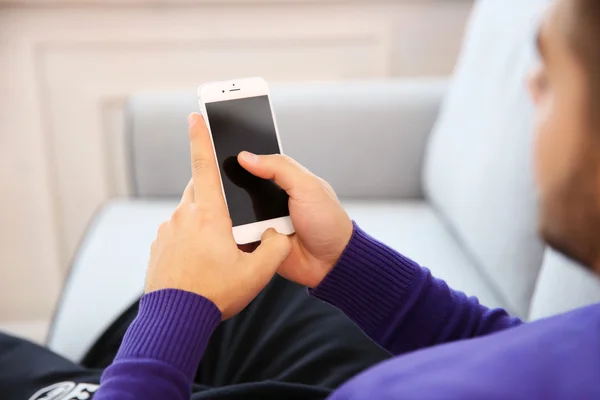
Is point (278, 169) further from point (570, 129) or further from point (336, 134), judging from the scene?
point (336, 134)

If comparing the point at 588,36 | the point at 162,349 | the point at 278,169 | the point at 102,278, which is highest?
the point at 588,36

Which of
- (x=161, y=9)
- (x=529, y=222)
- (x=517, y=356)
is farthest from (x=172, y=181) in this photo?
(x=517, y=356)

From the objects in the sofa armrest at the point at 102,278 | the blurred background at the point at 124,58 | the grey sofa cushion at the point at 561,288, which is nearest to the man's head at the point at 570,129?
the grey sofa cushion at the point at 561,288

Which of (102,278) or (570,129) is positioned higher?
(570,129)

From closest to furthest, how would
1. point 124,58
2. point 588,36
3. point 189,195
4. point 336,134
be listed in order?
1. point 588,36
2. point 189,195
3. point 336,134
4. point 124,58

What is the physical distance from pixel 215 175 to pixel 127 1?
0.98 metres

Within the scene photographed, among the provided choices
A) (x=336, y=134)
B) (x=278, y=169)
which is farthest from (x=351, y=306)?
(x=336, y=134)

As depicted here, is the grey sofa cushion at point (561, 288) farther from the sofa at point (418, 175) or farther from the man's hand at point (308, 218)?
the man's hand at point (308, 218)

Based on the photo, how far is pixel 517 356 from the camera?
0.35m

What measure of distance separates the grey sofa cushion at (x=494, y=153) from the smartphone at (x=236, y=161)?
1.04ft

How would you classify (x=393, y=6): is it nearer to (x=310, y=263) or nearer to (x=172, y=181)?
(x=172, y=181)

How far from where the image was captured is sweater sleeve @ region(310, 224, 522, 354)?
2.06 ft

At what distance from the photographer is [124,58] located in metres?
1.46

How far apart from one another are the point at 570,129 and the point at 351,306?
0.34 m
